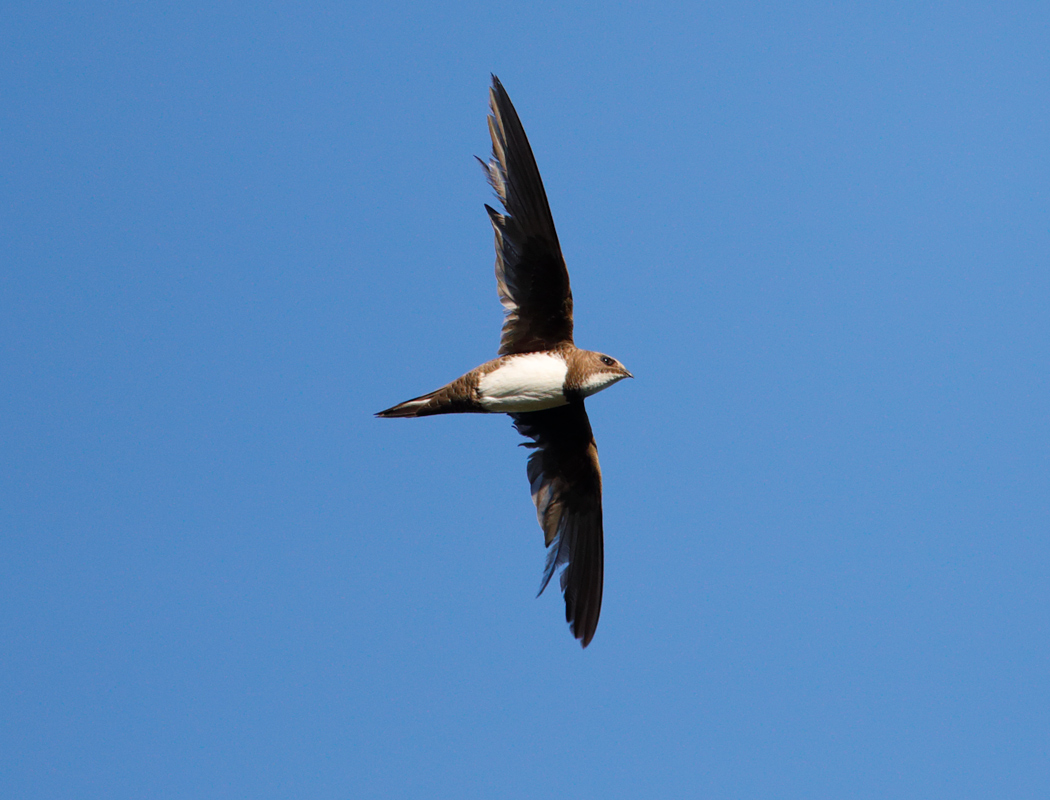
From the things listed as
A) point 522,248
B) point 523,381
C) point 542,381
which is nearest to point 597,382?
point 542,381

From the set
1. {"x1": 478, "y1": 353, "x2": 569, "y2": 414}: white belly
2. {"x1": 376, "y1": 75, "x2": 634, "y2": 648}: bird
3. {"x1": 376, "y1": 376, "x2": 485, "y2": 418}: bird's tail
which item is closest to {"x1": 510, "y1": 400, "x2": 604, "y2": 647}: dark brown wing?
{"x1": 376, "y1": 75, "x2": 634, "y2": 648}: bird

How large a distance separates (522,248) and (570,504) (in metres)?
2.26

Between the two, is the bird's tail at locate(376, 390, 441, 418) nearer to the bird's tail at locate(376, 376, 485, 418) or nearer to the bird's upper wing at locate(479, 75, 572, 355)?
the bird's tail at locate(376, 376, 485, 418)

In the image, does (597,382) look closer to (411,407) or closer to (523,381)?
(523,381)

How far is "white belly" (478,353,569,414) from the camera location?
8086 mm

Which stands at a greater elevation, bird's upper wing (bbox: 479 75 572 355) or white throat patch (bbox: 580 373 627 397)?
bird's upper wing (bbox: 479 75 572 355)

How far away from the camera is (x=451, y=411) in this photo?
8.20m

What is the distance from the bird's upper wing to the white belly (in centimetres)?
13

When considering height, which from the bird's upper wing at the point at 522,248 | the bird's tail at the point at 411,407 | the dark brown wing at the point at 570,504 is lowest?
the dark brown wing at the point at 570,504

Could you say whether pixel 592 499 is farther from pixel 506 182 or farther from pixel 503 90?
pixel 503 90

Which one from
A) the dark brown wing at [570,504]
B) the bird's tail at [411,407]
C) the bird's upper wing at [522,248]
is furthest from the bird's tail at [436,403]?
the dark brown wing at [570,504]

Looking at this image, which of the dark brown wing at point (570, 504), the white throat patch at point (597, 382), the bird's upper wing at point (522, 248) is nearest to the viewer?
the bird's upper wing at point (522, 248)

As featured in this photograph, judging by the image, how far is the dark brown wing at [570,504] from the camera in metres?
8.84

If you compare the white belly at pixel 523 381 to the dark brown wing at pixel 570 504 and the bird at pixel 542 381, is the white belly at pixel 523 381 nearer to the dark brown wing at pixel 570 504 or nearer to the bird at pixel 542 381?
the bird at pixel 542 381
